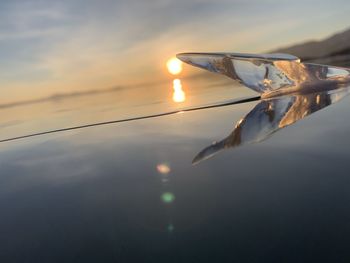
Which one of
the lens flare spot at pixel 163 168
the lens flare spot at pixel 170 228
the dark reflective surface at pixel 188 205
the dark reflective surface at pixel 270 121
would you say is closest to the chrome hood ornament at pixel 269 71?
the dark reflective surface at pixel 270 121

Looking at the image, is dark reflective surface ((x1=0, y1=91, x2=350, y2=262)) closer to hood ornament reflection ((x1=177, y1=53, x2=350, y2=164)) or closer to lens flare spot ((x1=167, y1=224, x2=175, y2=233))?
lens flare spot ((x1=167, y1=224, x2=175, y2=233))

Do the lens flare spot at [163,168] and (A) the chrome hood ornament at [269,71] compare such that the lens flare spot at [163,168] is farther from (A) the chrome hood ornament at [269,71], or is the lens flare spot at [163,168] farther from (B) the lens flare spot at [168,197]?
(A) the chrome hood ornament at [269,71]

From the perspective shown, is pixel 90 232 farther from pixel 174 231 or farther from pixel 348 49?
pixel 348 49

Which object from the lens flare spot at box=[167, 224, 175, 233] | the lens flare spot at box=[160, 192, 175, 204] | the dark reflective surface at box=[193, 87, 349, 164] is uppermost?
the lens flare spot at box=[167, 224, 175, 233]

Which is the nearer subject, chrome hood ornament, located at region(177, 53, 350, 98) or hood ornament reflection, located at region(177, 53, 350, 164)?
hood ornament reflection, located at region(177, 53, 350, 164)

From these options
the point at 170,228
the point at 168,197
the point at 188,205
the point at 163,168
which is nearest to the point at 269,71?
the point at 163,168

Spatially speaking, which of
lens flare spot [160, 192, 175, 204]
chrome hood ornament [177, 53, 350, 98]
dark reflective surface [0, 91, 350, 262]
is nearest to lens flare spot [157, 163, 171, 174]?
dark reflective surface [0, 91, 350, 262]

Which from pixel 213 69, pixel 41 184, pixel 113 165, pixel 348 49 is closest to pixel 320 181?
pixel 113 165
